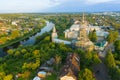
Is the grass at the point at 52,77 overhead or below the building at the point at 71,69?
below

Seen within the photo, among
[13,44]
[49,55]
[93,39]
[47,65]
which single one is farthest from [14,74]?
[13,44]

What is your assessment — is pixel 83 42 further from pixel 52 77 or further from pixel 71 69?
pixel 52 77

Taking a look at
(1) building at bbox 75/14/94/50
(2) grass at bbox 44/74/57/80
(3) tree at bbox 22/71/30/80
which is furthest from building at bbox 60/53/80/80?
(1) building at bbox 75/14/94/50

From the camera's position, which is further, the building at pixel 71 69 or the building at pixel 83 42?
the building at pixel 83 42

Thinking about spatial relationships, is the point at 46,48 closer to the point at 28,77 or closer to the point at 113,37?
the point at 28,77

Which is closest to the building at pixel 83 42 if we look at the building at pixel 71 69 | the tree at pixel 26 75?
the building at pixel 71 69

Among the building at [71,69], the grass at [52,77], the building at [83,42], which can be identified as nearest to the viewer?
the building at [71,69]

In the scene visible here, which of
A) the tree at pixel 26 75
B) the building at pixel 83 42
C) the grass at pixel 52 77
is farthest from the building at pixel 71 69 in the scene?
the building at pixel 83 42

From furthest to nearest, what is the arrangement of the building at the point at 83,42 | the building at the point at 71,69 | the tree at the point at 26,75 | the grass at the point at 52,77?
the building at the point at 83,42 → the tree at the point at 26,75 → the grass at the point at 52,77 → the building at the point at 71,69

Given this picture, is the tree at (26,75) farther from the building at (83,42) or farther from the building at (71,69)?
the building at (83,42)
